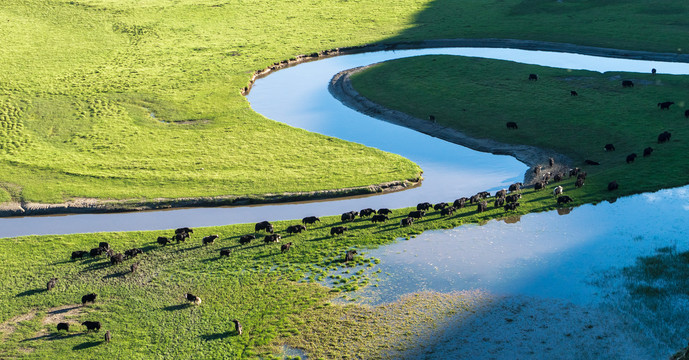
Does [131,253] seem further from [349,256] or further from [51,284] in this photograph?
[349,256]

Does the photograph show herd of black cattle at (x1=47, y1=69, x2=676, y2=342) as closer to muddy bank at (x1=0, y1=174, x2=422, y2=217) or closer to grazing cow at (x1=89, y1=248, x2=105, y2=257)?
grazing cow at (x1=89, y1=248, x2=105, y2=257)

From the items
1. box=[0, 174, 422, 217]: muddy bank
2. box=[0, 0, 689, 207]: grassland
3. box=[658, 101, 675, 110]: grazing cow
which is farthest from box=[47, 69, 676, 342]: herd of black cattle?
box=[658, 101, 675, 110]: grazing cow

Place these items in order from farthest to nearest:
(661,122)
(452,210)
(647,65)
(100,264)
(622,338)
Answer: (647,65), (661,122), (452,210), (100,264), (622,338)

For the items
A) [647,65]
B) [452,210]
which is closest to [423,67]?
[647,65]

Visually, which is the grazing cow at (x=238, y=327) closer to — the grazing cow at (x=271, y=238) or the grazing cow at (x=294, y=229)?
the grazing cow at (x=271, y=238)

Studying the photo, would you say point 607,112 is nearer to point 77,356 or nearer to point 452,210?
point 452,210

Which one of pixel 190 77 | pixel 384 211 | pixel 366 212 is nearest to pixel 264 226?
pixel 366 212
